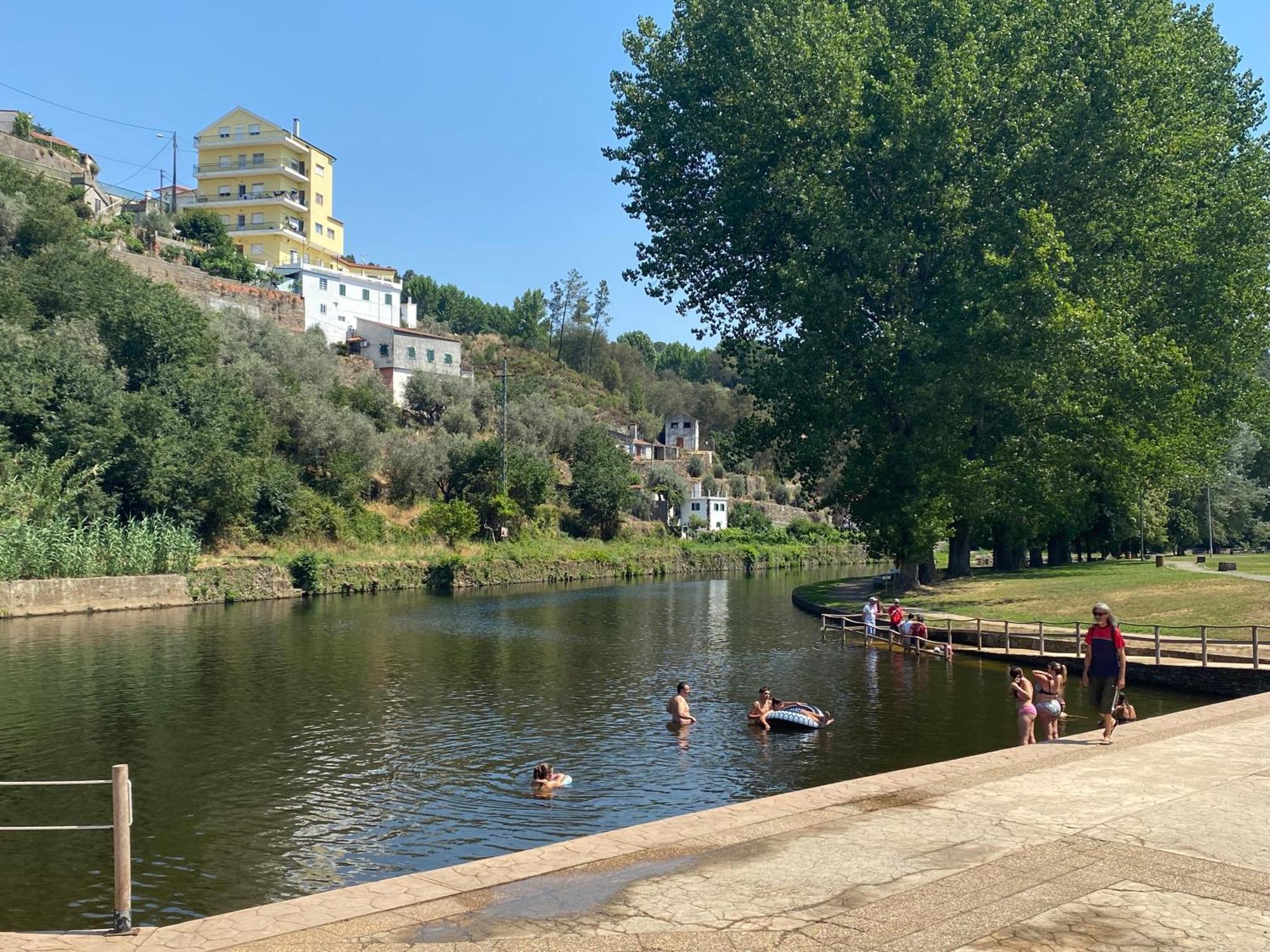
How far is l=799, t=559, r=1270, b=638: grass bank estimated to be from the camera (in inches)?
1369

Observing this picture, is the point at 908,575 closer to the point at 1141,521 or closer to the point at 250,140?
the point at 1141,521

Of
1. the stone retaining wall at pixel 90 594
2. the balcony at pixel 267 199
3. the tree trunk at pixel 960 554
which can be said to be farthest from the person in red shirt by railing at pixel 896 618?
the balcony at pixel 267 199

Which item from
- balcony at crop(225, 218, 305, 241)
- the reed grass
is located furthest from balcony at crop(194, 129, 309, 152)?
the reed grass

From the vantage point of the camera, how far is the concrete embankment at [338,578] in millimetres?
48000

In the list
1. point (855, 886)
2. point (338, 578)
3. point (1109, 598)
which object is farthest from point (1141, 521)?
point (855, 886)

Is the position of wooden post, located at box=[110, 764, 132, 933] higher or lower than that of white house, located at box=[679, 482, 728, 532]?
lower

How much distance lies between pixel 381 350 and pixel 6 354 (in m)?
51.5

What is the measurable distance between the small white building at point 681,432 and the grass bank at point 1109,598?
105752 mm

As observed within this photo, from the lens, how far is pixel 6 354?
57625 mm

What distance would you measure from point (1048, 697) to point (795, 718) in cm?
550

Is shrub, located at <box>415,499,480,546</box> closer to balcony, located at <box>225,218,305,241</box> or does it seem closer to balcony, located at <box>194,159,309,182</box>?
balcony, located at <box>225,218,305,241</box>

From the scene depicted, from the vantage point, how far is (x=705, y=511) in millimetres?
122500

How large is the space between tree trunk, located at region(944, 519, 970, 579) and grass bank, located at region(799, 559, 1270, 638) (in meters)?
1.47

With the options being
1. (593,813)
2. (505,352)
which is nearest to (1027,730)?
(593,813)
